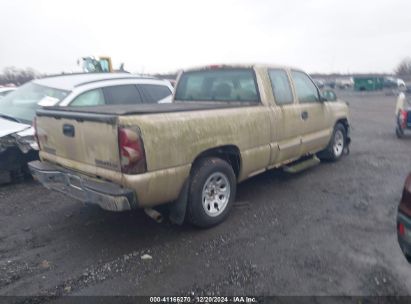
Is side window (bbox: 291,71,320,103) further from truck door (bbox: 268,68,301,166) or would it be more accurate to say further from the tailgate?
the tailgate

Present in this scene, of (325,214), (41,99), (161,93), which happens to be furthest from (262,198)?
(41,99)

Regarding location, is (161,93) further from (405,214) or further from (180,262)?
(405,214)

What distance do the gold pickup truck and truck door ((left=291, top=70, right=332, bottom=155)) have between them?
0.03 meters

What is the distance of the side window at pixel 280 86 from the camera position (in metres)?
4.99

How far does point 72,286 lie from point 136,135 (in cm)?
146

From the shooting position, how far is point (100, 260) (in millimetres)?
3418

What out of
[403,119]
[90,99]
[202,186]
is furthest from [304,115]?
Answer: [403,119]

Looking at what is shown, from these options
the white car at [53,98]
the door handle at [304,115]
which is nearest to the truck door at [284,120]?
the door handle at [304,115]

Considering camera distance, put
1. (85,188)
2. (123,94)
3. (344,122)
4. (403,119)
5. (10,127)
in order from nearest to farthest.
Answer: (85,188), (10,127), (123,94), (344,122), (403,119)

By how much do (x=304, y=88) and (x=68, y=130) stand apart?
3885 mm

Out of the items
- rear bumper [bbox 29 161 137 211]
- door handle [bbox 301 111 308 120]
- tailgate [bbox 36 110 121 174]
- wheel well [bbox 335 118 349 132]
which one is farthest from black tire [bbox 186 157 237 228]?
wheel well [bbox 335 118 349 132]

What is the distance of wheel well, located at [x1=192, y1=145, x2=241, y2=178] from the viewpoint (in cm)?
400

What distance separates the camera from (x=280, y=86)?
16.9 ft

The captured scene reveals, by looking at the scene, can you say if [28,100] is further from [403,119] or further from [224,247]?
[403,119]
